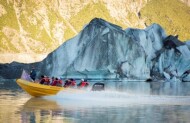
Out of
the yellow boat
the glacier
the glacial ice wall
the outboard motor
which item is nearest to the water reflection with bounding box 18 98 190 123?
the outboard motor

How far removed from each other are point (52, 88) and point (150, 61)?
70522 millimetres

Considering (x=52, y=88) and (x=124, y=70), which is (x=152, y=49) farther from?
(x=52, y=88)

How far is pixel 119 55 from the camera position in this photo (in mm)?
108312

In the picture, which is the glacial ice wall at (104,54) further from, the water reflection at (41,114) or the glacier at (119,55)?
the water reflection at (41,114)

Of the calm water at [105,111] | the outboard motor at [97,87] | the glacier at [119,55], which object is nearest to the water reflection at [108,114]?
the calm water at [105,111]

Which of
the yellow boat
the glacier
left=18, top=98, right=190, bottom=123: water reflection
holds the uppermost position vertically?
the glacier

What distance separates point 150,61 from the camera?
374 feet

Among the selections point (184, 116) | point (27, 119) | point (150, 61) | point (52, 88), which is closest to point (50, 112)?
point (27, 119)

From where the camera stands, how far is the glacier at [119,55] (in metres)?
107

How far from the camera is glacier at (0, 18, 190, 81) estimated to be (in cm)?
10706

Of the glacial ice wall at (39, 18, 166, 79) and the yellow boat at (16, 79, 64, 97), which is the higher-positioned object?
the glacial ice wall at (39, 18, 166, 79)

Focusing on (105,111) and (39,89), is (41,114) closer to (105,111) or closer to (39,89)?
(105,111)

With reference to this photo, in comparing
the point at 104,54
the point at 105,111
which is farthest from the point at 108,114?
the point at 104,54

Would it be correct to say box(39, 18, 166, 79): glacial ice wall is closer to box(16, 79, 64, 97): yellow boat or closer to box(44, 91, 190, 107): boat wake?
box(16, 79, 64, 97): yellow boat
